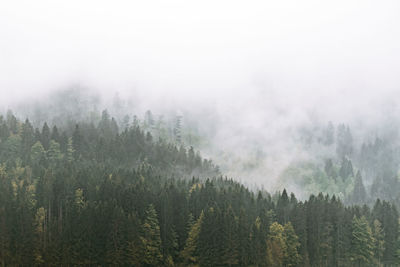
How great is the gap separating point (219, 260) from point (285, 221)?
1262 inches

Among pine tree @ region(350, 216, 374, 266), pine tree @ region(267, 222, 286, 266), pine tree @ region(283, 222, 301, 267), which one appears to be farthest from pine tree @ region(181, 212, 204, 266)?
pine tree @ region(350, 216, 374, 266)

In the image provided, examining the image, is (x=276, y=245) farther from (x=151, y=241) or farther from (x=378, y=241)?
(x=378, y=241)

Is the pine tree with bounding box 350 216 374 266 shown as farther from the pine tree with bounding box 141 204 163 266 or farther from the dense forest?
the pine tree with bounding box 141 204 163 266

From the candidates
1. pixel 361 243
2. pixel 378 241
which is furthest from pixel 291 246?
pixel 378 241

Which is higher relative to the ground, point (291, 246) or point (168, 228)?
point (168, 228)

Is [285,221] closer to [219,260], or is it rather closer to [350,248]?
[350,248]

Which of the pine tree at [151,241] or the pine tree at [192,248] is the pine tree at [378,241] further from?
the pine tree at [151,241]

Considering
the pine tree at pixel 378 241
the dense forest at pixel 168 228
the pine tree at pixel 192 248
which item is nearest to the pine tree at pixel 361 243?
the dense forest at pixel 168 228

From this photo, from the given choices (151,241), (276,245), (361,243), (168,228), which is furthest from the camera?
(361,243)

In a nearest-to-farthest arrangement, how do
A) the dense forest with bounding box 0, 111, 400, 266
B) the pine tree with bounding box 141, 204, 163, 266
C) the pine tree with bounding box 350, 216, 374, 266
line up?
the dense forest with bounding box 0, 111, 400, 266 < the pine tree with bounding box 141, 204, 163, 266 < the pine tree with bounding box 350, 216, 374, 266

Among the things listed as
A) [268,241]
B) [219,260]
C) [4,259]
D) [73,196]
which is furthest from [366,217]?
[4,259]

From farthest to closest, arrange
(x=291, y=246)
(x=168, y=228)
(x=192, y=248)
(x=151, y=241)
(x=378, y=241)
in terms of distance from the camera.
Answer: (x=378, y=241)
(x=291, y=246)
(x=168, y=228)
(x=192, y=248)
(x=151, y=241)

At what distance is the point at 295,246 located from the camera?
143 m

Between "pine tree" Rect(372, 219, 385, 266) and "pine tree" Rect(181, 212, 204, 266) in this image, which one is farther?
"pine tree" Rect(372, 219, 385, 266)
